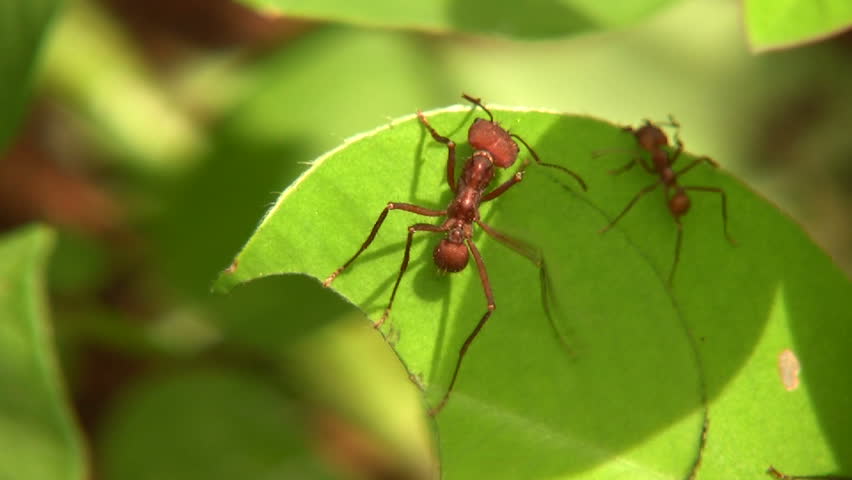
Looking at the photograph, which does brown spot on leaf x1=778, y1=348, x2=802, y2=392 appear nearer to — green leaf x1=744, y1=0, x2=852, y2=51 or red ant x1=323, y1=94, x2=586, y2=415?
red ant x1=323, y1=94, x2=586, y2=415

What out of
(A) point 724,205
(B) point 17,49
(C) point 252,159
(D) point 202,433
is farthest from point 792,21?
(D) point 202,433

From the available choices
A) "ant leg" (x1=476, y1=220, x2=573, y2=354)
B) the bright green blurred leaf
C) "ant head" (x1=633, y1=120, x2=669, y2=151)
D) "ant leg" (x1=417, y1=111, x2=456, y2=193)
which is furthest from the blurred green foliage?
"ant leg" (x1=476, y1=220, x2=573, y2=354)

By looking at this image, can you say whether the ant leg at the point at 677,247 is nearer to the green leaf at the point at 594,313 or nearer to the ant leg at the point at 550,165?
the green leaf at the point at 594,313

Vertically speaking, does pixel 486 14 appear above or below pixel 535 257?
above

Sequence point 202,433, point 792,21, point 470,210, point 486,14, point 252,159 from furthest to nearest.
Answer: point 252,159 → point 202,433 → point 486,14 → point 470,210 → point 792,21

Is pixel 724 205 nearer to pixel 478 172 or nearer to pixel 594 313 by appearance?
pixel 594 313

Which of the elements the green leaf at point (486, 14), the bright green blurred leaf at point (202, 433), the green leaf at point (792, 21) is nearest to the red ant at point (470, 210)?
the green leaf at point (486, 14)
